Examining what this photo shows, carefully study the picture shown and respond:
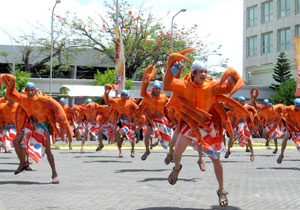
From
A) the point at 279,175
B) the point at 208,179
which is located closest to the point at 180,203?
the point at 208,179

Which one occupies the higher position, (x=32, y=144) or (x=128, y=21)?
(x=128, y=21)

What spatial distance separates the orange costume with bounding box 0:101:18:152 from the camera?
14500 mm

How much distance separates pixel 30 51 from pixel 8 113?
33180 millimetres

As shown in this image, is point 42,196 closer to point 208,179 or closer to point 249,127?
point 208,179

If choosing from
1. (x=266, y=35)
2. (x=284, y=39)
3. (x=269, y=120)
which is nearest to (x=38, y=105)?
(x=269, y=120)

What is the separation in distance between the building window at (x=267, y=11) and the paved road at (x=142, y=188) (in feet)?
143

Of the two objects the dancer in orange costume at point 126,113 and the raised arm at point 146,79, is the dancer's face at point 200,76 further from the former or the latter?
the dancer in orange costume at point 126,113

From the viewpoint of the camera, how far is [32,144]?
10.4 m

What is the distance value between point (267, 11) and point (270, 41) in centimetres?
294

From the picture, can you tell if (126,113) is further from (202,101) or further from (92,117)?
(202,101)

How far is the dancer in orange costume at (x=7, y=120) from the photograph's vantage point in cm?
1450

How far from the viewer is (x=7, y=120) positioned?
47.8 ft

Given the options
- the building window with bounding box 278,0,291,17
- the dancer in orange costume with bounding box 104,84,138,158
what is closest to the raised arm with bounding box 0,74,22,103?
the dancer in orange costume with bounding box 104,84,138,158

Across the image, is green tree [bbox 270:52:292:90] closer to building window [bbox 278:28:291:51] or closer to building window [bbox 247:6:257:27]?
building window [bbox 278:28:291:51]
